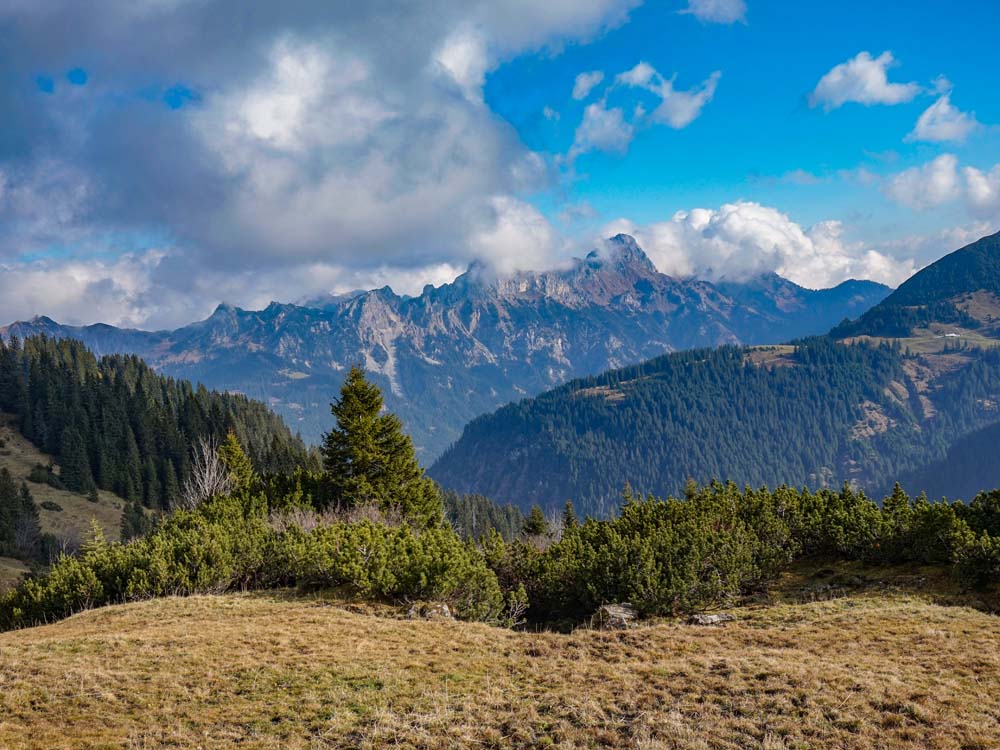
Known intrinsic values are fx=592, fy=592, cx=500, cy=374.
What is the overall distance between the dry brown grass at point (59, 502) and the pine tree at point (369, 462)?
6427 centimetres

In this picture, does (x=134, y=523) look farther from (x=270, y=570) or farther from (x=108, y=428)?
(x=270, y=570)

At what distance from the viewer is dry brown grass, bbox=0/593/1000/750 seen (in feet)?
41.3

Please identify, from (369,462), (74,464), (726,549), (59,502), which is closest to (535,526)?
(369,462)

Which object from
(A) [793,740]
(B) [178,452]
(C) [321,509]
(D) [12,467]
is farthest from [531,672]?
(B) [178,452]

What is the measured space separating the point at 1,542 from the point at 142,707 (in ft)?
304

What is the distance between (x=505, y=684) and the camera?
53.5 feet

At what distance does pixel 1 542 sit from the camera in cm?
8262

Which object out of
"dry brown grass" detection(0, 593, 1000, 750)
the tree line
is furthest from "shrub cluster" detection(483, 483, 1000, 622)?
"dry brown grass" detection(0, 593, 1000, 750)

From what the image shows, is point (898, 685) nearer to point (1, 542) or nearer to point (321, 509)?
point (321, 509)

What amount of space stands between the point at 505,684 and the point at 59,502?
12214 cm

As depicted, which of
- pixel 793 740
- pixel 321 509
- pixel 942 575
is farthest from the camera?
pixel 321 509

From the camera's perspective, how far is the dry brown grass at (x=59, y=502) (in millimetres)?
99812

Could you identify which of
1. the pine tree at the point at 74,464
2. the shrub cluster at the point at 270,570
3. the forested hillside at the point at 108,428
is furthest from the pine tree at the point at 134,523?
the shrub cluster at the point at 270,570

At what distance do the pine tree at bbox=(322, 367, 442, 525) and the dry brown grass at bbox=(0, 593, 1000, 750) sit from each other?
2606 cm
